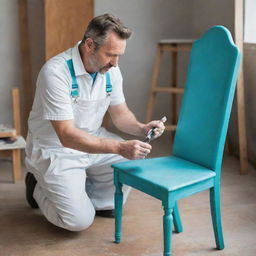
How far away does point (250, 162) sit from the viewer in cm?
361

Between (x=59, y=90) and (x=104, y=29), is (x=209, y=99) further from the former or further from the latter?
(x=59, y=90)

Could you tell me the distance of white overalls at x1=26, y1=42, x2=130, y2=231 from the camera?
90.0 inches

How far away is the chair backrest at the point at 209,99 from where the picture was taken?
81.7 inches

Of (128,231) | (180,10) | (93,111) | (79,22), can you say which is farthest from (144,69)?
(128,231)

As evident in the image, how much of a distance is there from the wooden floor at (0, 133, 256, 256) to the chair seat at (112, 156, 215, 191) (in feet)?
1.28

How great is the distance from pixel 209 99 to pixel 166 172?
405 mm

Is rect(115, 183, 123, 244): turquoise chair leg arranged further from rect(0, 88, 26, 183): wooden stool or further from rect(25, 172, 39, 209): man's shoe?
rect(0, 88, 26, 183): wooden stool

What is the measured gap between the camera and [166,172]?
6.88 ft

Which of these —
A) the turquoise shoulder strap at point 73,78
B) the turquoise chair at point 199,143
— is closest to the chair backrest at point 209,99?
the turquoise chair at point 199,143

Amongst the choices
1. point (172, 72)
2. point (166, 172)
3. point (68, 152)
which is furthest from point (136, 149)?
point (172, 72)

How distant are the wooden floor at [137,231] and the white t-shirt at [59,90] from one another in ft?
1.68

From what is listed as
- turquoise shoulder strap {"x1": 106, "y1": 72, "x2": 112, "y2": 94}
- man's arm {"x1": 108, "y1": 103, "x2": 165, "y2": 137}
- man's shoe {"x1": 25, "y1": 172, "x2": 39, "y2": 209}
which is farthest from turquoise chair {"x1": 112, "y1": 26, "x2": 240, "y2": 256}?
man's shoe {"x1": 25, "y1": 172, "x2": 39, "y2": 209}

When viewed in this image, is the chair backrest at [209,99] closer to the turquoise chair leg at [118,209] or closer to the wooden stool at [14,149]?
the turquoise chair leg at [118,209]

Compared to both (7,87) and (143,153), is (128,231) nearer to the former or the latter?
(143,153)
